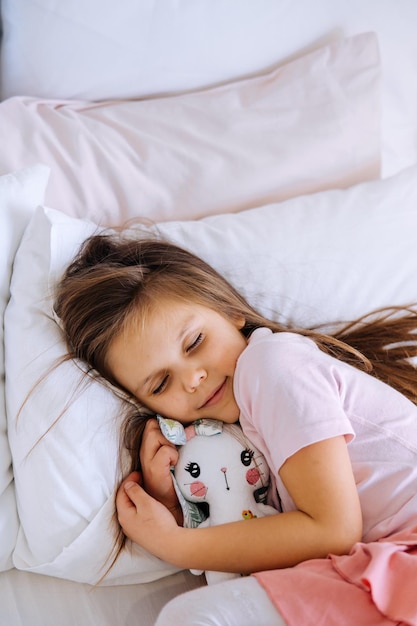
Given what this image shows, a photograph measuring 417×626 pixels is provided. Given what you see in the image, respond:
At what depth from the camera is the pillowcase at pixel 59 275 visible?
3.35 ft

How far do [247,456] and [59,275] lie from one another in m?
0.40

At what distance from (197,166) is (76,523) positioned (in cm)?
68

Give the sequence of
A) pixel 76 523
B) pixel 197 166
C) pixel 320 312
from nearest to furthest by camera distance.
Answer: pixel 76 523 < pixel 320 312 < pixel 197 166

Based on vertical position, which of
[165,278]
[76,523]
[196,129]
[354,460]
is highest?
[196,129]

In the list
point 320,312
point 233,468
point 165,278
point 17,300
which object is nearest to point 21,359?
point 17,300

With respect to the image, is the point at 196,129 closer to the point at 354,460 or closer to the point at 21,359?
the point at 21,359

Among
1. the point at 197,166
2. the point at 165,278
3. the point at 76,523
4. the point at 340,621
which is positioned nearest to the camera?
the point at 340,621

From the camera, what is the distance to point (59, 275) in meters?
1.15

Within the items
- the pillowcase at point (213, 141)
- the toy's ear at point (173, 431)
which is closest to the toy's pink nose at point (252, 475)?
the toy's ear at point (173, 431)

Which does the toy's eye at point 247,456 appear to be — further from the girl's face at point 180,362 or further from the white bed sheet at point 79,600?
the white bed sheet at point 79,600

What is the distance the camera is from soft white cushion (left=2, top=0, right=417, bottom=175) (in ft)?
4.44

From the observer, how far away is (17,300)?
113 centimetres

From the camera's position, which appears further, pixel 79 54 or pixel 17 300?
pixel 79 54

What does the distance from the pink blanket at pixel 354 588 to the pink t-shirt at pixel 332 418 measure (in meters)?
0.09
